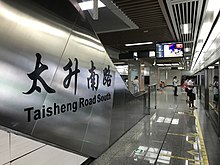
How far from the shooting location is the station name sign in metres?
1.76

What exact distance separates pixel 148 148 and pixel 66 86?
223cm

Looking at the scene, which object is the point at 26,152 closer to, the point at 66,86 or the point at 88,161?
the point at 66,86

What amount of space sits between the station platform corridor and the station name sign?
0.28 meters

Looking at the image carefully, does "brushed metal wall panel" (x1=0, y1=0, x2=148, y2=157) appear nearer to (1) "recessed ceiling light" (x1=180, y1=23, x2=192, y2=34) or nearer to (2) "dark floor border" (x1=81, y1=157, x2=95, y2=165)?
(2) "dark floor border" (x1=81, y1=157, x2=95, y2=165)

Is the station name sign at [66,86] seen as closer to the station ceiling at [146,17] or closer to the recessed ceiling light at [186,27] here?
the station ceiling at [146,17]

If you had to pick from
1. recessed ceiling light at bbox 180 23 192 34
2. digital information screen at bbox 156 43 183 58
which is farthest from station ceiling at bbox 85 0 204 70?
digital information screen at bbox 156 43 183 58

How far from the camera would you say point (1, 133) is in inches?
58.3

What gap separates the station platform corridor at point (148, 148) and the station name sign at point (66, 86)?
279mm

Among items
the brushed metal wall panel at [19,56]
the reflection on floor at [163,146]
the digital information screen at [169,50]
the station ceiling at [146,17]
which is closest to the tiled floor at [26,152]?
the brushed metal wall panel at [19,56]

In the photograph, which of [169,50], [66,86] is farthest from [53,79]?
[169,50]

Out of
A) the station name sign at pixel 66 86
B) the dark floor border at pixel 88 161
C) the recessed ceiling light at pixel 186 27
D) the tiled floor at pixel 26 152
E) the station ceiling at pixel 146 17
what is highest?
the recessed ceiling light at pixel 186 27

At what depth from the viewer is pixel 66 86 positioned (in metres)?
2.30

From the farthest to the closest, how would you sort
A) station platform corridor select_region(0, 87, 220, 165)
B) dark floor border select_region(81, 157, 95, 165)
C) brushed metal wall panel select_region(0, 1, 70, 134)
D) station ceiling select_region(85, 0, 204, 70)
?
1. station ceiling select_region(85, 0, 204, 70)
2. dark floor border select_region(81, 157, 95, 165)
3. station platform corridor select_region(0, 87, 220, 165)
4. brushed metal wall panel select_region(0, 1, 70, 134)

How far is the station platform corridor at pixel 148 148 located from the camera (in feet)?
5.65
